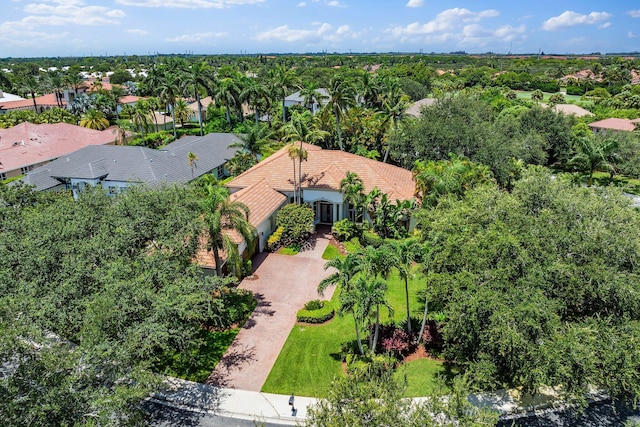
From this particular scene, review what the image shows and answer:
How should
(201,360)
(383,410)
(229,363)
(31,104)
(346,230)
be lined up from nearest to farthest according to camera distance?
(383,410), (229,363), (201,360), (346,230), (31,104)

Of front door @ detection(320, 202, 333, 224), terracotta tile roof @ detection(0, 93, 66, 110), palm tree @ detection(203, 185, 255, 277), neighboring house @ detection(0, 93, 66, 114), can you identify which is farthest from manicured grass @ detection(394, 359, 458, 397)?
terracotta tile roof @ detection(0, 93, 66, 110)

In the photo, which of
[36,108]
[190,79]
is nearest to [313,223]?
[190,79]

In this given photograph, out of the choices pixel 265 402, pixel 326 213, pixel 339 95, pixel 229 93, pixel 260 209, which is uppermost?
pixel 339 95

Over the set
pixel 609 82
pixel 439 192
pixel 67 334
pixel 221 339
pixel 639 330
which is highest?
pixel 609 82

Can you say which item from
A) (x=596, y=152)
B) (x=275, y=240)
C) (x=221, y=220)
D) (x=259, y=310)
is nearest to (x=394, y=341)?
(x=259, y=310)

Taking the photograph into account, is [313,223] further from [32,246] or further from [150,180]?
[32,246]

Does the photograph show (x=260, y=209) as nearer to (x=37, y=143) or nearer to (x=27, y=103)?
(x=37, y=143)
